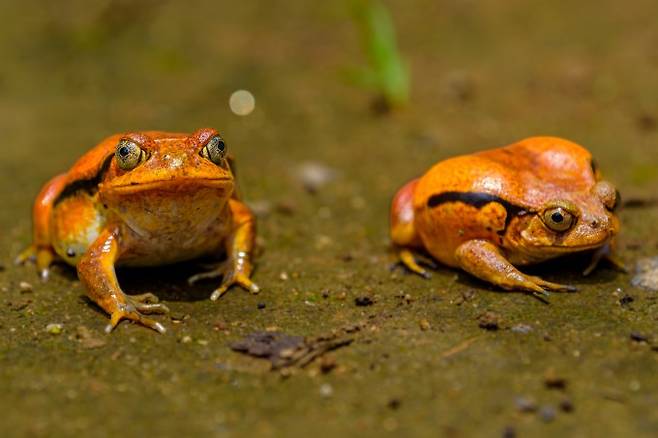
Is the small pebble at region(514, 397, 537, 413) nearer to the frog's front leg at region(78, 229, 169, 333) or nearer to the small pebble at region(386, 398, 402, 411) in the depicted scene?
the small pebble at region(386, 398, 402, 411)

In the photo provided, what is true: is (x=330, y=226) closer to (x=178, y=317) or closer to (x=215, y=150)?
(x=215, y=150)

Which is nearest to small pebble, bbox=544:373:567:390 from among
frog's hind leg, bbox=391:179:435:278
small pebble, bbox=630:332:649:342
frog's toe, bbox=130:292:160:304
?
small pebble, bbox=630:332:649:342

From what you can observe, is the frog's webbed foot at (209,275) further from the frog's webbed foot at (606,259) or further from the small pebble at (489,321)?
the frog's webbed foot at (606,259)

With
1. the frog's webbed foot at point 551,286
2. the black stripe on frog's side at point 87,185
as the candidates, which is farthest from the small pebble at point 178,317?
the frog's webbed foot at point 551,286

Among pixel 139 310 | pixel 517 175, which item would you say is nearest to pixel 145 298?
pixel 139 310

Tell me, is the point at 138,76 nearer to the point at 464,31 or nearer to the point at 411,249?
the point at 464,31
